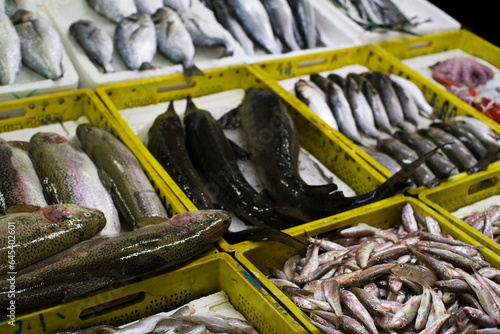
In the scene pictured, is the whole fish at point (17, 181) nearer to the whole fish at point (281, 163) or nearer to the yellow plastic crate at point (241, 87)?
the yellow plastic crate at point (241, 87)

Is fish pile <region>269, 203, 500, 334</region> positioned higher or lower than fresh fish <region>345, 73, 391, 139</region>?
lower

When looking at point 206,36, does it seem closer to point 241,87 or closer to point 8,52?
point 241,87

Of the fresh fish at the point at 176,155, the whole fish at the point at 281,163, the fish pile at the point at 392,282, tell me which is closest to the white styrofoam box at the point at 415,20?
the whole fish at the point at 281,163

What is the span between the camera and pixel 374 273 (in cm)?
250

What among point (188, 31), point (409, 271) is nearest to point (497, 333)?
point (409, 271)

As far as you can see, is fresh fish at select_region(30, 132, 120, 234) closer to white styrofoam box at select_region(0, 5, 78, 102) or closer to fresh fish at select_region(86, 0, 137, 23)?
white styrofoam box at select_region(0, 5, 78, 102)

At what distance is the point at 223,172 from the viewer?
305 centimetres

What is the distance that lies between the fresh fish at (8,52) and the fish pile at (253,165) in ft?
3.34

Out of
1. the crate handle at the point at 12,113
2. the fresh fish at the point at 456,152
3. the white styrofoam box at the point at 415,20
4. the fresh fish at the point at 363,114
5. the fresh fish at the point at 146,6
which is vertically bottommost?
the fresh fish at the point at 456,152

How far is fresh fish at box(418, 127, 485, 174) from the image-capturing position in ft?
12.1

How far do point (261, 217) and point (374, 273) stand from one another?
0.66m

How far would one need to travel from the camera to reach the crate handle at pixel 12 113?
10.7 feet

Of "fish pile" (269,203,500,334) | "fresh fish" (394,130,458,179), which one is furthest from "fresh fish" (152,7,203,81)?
"fish pile" (269,203,500,334)

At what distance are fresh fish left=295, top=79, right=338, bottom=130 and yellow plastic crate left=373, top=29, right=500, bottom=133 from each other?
42.4 inches
